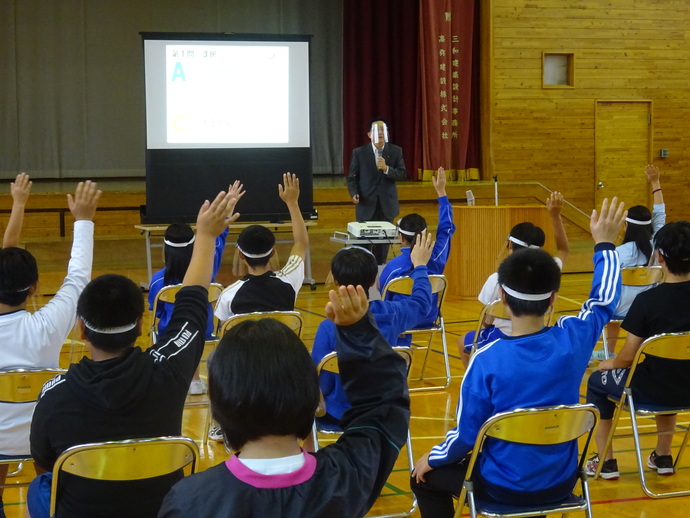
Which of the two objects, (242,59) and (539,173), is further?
(539,173)

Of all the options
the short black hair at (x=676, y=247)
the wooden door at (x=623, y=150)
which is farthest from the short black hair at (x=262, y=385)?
the wooden door at (x=623, y=150)

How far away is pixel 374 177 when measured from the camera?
9.60 m

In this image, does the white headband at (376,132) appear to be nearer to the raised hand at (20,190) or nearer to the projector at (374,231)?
the projector at (374,231)

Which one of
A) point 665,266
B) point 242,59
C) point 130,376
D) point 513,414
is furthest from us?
point 242,59

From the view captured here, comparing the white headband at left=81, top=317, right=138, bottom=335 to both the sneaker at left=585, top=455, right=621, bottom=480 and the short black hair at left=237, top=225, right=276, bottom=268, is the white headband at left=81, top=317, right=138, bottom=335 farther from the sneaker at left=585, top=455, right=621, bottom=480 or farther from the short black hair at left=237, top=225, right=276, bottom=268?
the sneaker at left=585, top=455, right=621, bottom=480

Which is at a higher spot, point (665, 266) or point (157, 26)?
point (157, 26)

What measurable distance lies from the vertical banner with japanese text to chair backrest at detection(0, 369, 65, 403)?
10.3 meters

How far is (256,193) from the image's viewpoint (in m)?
10.2

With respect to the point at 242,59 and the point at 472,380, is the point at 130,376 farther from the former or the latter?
the point at 242,59

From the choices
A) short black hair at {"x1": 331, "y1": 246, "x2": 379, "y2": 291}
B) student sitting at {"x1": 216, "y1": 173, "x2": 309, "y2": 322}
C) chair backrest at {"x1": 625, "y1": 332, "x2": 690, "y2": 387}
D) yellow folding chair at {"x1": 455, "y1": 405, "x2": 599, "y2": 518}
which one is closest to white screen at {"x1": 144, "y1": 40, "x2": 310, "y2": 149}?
student sitting at {"x1": 216, "y1": 173, "x2": 309, "y2": 322}

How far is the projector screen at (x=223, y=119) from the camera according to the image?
9.78 metres

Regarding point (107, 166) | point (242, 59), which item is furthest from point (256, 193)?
point (107, 166)

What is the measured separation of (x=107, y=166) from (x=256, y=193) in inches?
155

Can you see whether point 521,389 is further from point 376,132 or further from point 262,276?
point 376,132
